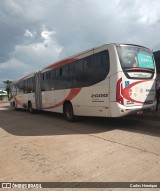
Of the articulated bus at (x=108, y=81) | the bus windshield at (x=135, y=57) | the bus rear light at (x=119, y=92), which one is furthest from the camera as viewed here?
the bus windshield at (x=135, y=57)

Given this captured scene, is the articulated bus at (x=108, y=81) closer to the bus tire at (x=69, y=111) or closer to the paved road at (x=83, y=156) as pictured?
the bus tire at (x=69, y=111)

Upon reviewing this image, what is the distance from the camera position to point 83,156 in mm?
5391

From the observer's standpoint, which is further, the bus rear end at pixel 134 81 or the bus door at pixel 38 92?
the bus door at pixel 38 92

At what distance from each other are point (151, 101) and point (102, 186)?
5875 millimetres

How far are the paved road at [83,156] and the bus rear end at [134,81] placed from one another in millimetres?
927

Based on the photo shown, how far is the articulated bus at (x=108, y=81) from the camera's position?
7.86m

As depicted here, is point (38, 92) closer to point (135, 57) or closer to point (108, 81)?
point (108, 81)

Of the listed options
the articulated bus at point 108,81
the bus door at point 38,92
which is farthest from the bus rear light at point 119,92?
the bus door at point 38,92

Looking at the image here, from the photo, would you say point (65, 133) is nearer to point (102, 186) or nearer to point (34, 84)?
point (102, 186)

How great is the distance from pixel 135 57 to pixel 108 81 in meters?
1.41

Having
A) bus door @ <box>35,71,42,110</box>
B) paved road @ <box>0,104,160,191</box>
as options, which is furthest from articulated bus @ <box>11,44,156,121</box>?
bus door @ <box>35,71,42,110</box>

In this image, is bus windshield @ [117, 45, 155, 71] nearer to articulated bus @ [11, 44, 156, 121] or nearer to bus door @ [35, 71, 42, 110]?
articulated bus @ [11, 44, 156, 121]

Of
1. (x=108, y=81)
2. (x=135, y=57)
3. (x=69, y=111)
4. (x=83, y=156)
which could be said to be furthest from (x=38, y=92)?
(x=83, y=156)

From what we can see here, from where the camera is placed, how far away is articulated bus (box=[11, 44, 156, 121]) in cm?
786
